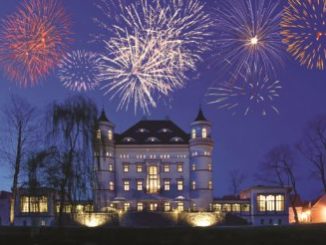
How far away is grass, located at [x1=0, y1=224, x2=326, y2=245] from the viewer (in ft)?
130

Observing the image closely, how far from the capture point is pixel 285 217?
7094cm

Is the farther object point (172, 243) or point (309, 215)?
point (309, 215)

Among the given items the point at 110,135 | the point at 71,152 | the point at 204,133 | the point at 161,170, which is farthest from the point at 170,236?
the point at 110,135

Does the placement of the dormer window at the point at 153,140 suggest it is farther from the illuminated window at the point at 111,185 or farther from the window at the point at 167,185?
the illuminated window at the point at 111,185

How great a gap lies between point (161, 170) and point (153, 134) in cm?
608

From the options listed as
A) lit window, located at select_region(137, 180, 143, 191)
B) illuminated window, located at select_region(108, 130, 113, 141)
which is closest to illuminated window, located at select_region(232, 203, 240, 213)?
lit window, located at select_region(137, 180, 143, 191)

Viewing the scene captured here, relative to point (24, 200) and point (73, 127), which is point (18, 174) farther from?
point (24, 200)

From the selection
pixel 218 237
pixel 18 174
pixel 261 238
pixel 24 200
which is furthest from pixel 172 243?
pixel 24 200

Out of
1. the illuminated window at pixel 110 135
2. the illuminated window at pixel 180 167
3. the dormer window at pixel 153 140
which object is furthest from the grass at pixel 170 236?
the dormer window at pixel 153 140

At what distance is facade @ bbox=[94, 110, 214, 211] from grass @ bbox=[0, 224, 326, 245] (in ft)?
102

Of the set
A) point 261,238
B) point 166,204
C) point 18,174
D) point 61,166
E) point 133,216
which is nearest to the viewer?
point 261,238

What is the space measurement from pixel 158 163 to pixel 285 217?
19594 mm

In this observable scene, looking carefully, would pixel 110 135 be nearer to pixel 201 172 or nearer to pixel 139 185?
pixel 139 185

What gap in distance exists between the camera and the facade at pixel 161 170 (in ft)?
246
